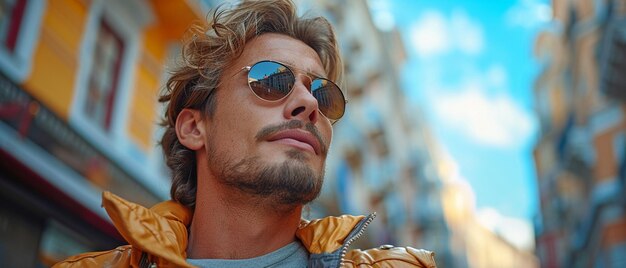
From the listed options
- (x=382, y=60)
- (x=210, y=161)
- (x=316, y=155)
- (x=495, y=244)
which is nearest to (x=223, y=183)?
(x=210, y=161)

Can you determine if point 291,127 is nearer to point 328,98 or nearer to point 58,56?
point 328,98

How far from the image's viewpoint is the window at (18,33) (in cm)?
712

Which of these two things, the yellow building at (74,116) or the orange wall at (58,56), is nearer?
the yellow building at (74,116)

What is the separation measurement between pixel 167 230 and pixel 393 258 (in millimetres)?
746

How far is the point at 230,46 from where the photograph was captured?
283 cm

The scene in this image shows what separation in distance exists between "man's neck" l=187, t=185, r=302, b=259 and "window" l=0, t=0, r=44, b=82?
501 cm

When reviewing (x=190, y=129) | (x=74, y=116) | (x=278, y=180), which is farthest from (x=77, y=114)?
(x=278, y=180)

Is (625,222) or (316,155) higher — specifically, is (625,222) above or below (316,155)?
below

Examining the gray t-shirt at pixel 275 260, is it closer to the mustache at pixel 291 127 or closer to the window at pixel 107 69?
the mustache at pixel 291 127

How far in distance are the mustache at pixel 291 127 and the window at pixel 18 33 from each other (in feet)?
16.9

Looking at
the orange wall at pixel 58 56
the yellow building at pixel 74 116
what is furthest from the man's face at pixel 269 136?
the orange wall at pixel 58 56

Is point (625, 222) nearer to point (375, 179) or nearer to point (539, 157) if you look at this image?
point (375, 179)

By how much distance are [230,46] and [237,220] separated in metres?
0.69

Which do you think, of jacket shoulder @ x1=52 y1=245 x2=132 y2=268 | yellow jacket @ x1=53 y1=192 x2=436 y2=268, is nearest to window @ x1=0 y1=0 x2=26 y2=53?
jacket shoulder @ x1=52 y1=245 x2=132 y2=268
